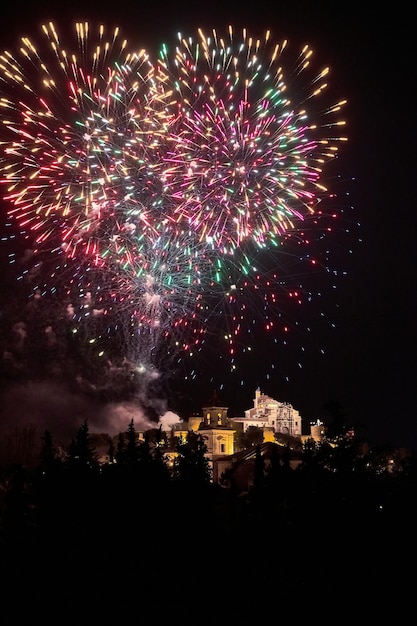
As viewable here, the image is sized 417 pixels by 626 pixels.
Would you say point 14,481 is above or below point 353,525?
above

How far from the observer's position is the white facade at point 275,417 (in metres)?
134

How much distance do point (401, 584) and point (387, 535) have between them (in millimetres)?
1792

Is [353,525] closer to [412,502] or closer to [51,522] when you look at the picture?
[412,502]

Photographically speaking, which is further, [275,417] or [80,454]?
[275,417]

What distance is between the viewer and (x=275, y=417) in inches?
5408

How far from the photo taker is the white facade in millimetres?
134500

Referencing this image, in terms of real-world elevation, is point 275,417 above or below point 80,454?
above

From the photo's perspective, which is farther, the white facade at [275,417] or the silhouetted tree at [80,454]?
the white facade at [275,417]

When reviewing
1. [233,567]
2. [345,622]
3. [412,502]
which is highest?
[412,502]

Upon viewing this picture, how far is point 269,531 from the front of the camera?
2612cm

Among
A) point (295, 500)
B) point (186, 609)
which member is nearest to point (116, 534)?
point (186, 609)

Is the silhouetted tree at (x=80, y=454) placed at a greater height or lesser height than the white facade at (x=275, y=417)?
lesser

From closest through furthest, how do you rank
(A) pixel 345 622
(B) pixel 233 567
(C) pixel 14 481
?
(A) pixel 345 622
(B) pixel 233 567
(C) pixel 14 481

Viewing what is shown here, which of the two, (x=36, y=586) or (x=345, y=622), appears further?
(x=36, y=586)
